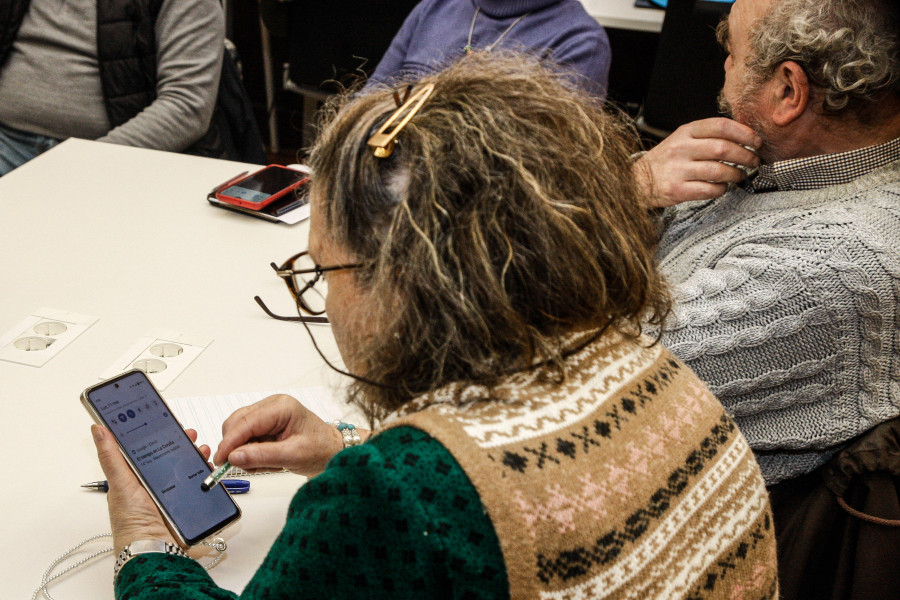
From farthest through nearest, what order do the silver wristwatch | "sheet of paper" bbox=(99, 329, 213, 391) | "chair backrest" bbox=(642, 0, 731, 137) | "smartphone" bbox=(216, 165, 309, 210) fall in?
"chair backrest" bbox=(642, 0, 731, 137) < "smartphone" bbox=(216, 165, 309, 210) < "sheet of paper" bbox=(99, 329, 213, 391) < the silver wristwatch

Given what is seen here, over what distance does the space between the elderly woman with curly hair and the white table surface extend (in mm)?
2262

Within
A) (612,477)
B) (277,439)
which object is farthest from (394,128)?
(277,439)

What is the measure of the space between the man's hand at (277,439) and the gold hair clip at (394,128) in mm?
441

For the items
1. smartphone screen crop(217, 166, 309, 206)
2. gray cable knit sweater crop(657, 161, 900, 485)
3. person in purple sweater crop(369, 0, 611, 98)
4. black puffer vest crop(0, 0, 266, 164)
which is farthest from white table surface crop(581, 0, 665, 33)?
gray cable knit sweater crop(657, 161, 900, 485)

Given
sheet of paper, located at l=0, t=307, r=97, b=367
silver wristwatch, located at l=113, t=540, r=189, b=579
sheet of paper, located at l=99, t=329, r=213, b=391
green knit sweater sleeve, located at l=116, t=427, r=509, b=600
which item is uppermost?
green knit sweater sleeve, located at l=116, t=427, r=509, b=600

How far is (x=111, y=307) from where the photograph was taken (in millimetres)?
1288

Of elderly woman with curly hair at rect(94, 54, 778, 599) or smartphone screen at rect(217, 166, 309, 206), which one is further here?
smartphone screen at rect(217, 166, 309, 206)

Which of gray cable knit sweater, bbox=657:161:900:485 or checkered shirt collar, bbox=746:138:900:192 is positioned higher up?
checkered shirt collar, bbox=746:138:900:192

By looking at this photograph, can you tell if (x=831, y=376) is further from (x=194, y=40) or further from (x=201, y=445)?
(x=194, y=40)

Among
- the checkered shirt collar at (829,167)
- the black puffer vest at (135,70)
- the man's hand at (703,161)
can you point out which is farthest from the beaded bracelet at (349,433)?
the black puffer vest at (135,70)

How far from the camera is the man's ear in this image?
3.81 feet

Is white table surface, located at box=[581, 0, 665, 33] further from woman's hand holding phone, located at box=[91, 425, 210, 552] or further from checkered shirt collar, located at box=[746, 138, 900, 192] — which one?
woman's hand holding phone, located at box=[91, 425, 210, 552]

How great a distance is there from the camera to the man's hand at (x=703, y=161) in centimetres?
129

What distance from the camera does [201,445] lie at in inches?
38.9
